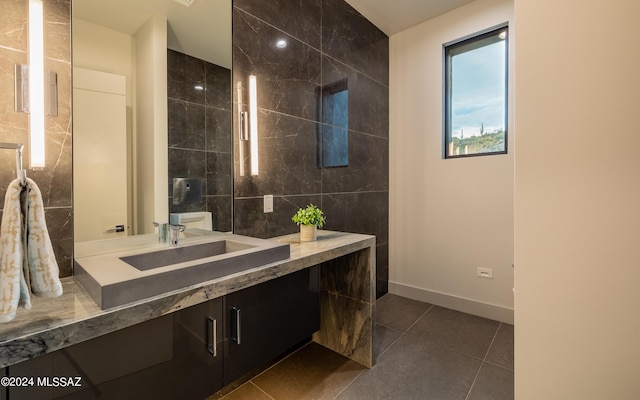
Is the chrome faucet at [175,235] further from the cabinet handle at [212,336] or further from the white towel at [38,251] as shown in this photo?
the white towel at [38,251]

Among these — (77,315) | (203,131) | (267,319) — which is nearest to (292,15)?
(203,131)

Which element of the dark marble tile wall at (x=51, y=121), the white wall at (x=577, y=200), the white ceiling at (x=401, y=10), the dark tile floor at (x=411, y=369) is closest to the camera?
the white wall at (x=577, y=200)

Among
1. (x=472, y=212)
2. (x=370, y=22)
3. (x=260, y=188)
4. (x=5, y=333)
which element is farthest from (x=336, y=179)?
(x=5, y=333)

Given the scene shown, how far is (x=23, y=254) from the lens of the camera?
0.75m

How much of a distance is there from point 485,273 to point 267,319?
2119mm

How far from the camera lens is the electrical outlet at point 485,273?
257 centimetres

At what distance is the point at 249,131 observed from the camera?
6.09 ft

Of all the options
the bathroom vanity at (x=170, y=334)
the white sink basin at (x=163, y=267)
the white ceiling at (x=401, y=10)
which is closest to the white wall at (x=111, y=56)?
the white sink basin at (x=163, y=267)

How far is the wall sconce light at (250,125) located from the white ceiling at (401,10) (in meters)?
1.54

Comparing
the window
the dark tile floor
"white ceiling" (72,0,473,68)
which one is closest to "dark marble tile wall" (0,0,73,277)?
"white ceiling" (72,0,473,68)

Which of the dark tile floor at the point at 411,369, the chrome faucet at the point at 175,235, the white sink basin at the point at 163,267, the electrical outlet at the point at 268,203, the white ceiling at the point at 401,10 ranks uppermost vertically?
the white ceiling at the point at 401,10

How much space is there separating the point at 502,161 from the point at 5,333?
9.89 feet

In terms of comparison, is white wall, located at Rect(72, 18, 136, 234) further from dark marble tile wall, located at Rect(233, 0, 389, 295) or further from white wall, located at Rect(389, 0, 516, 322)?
white wall, located at Rect(389, 0, 516, 322)

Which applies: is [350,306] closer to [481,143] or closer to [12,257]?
[12,257]
